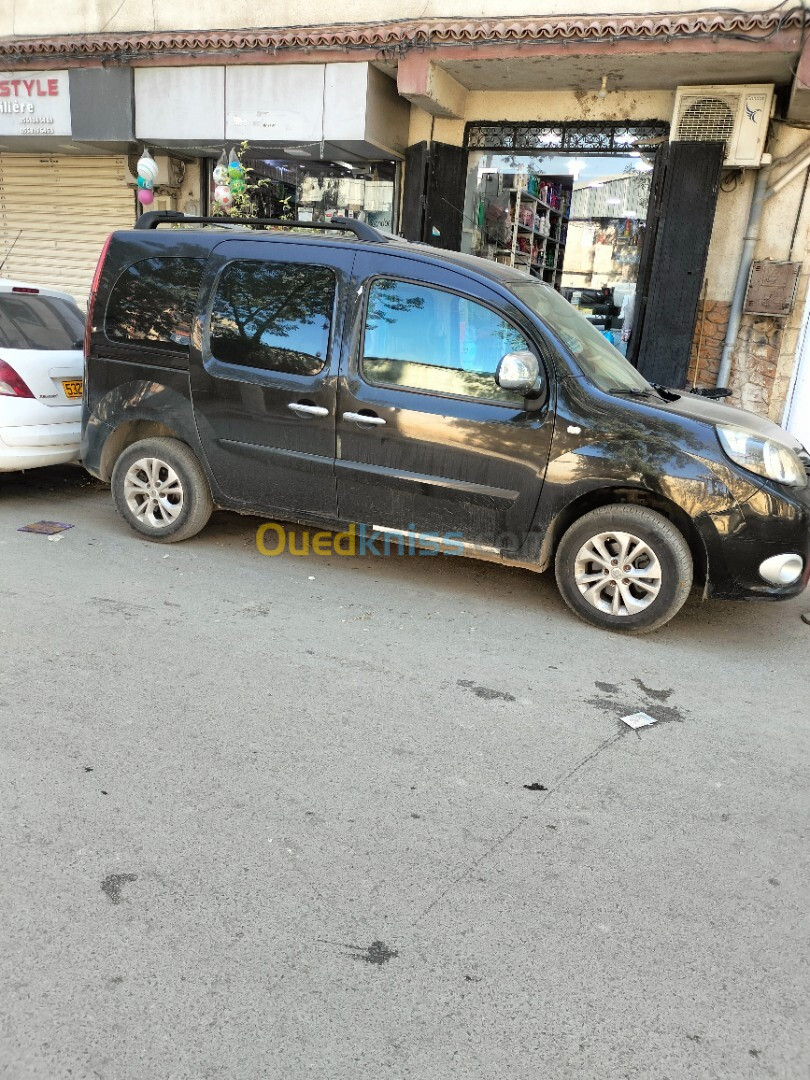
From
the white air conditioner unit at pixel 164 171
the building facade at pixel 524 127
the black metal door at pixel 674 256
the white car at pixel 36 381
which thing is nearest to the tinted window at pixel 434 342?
the white car at pixel 36 381

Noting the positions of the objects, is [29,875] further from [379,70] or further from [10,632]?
[379,70]

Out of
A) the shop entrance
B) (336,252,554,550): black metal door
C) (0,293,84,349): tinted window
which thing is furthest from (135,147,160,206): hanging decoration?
(336,252,554,550): black metal door

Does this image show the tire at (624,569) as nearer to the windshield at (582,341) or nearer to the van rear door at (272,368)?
the windshield at (582,341)

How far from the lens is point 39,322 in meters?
6.53

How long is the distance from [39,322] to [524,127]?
6.47 meters

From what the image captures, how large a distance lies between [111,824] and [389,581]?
271cm

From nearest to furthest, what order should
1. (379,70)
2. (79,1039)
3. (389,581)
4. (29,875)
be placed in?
(79,1039)
(29,875)
(389,581)
(379,70)

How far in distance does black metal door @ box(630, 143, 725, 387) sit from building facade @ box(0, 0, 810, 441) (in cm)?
2

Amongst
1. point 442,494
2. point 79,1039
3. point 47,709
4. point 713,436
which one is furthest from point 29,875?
point 713,436

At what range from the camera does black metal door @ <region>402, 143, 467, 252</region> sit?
31.8ft

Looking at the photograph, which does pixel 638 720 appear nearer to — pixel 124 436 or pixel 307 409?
pixel 307 409

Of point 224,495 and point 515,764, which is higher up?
point 224,495

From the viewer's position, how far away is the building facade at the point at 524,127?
8289 mm

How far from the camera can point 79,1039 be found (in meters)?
1.94
